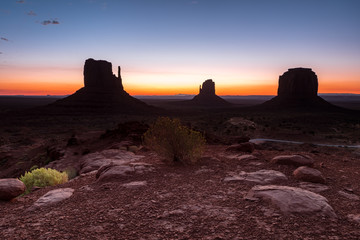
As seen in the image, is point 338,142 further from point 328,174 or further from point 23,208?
point 23,208

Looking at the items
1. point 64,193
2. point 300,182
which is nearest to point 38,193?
point 64,193

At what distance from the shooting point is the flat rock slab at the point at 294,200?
11.5 ft

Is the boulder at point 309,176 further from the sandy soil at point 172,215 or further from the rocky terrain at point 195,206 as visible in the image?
the sandy soil at point 172,215

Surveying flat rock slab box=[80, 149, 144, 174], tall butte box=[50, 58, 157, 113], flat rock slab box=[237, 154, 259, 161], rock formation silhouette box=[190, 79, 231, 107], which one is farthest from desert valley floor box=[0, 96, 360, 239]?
rock formation silhouette box=[190, 79, 231, 107]

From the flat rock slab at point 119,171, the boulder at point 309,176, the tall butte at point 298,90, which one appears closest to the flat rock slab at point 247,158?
the boulder at point 309,176

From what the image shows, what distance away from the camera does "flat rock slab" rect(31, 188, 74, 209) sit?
420cm

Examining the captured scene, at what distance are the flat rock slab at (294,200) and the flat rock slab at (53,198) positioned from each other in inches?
145

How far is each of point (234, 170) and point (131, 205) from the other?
319 centimetres

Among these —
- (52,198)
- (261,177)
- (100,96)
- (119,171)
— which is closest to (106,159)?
(119,171)

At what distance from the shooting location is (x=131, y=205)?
13.1 ft

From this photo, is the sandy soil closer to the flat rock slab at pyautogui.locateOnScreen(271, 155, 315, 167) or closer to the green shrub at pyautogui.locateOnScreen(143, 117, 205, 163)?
the flat rock slab at pyautogui.locateOnScreen(271, 155, 315, 167)

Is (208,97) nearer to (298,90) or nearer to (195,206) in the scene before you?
(298,90)

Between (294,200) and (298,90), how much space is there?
85021mm

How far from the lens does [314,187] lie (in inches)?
189
